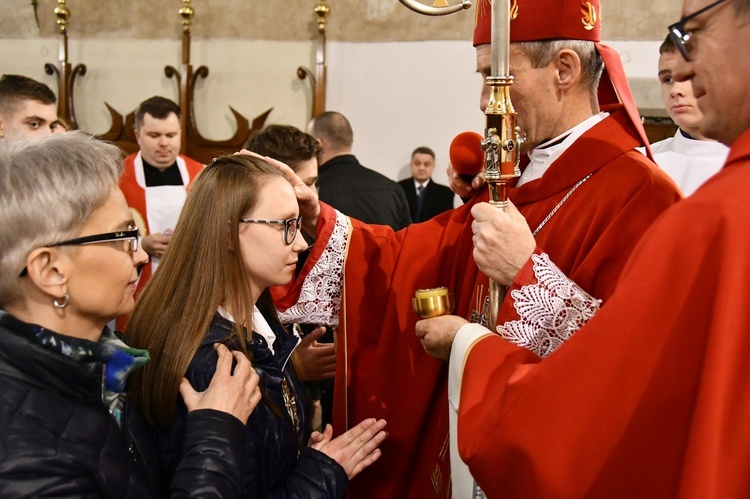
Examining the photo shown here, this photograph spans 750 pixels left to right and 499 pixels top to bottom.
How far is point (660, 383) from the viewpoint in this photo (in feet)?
3.94

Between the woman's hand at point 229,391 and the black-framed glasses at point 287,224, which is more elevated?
the black-framed glasses at point 287,224

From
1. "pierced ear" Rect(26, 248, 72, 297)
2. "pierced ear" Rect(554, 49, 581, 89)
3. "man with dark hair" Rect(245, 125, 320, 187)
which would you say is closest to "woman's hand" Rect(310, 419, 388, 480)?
"pierced ear" Rect(26, 248, 72, 297)

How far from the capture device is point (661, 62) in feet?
12.1

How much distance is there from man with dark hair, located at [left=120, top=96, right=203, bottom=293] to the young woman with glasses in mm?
2407

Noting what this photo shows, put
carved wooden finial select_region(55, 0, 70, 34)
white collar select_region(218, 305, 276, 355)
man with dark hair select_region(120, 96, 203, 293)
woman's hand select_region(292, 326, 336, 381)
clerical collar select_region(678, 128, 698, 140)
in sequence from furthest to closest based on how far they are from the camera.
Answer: carved wooden finial select_region(55, 0, 70, 34) → man with dark hair select_region(120, 96, 203, 293) → clerical collar select_region(678, 128, 698, 140) → woman's hand select_region(292, 326, 336, 381) → white collar select_region(218, 305, 276, 355)

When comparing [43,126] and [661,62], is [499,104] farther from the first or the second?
[43,126]

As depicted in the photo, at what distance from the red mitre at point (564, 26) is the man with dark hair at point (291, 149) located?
1.35m

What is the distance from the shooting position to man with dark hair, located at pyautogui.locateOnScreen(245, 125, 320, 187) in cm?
328

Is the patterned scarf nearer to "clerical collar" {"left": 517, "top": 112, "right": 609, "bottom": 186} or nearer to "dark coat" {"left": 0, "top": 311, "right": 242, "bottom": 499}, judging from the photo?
"dark coat" {"left": 0, "top": 311, "right": 242, "bottom": 499}

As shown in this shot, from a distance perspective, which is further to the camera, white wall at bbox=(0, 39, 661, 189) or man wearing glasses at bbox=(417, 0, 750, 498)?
white wall at bbox=(0, 39, 661, 189)

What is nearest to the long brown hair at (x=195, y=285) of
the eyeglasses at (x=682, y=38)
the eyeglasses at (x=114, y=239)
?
the eyeglasses at (x=114, y=239)

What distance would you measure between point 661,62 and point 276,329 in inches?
98.9

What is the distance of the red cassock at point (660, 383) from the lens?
1144 mm

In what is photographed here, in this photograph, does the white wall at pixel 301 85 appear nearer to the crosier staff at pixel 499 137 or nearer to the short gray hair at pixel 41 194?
the crosier staff at pixel 499 137
